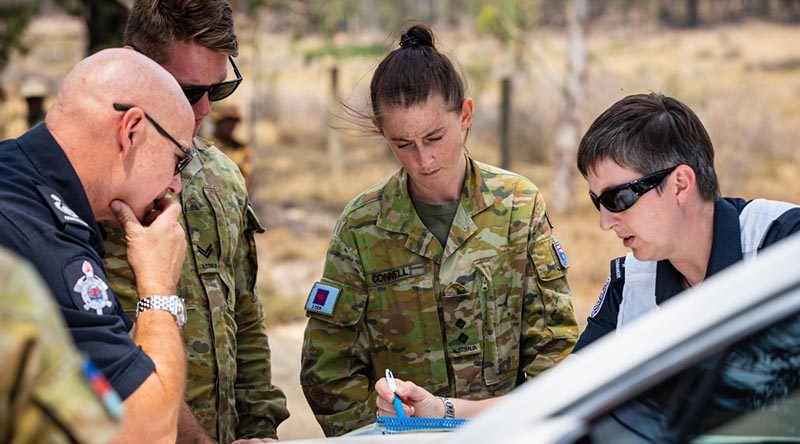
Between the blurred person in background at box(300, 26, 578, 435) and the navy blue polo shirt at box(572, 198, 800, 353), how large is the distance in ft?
1.37

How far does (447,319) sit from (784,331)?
1783mm

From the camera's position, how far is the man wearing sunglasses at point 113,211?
6.89 feet

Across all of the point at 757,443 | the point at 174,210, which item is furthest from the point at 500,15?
the point at 757,443

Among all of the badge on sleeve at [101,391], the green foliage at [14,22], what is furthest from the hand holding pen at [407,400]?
the green foliage at [14,22]

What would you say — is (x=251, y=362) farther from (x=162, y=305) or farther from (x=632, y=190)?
(x=632, y=190)

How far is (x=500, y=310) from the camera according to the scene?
10.6ft

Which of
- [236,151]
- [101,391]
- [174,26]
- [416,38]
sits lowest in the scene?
[236,151]

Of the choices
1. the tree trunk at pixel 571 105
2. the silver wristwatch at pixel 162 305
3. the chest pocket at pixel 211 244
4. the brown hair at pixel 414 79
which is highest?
the brown hair at pixel 414 79

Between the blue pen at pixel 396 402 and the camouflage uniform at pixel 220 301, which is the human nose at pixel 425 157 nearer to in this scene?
the camouflage uniform at pixel 220 301

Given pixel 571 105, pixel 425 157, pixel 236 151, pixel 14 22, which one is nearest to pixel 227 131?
pixel 236 151

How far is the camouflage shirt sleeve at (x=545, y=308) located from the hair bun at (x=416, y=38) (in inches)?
26.2

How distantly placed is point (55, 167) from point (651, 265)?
1539mm

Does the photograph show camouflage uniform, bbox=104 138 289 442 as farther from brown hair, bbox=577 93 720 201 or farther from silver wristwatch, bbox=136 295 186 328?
brown hair, bbox=577 93 720 201

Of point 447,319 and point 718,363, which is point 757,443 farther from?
point 447,319
